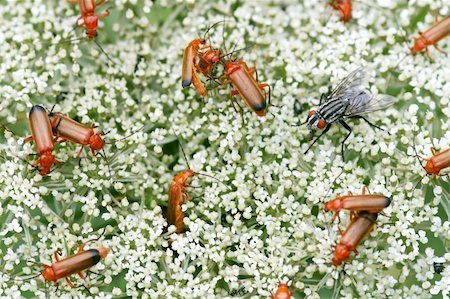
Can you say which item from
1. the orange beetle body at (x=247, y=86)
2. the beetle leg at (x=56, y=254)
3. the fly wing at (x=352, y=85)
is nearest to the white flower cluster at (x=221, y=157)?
the beetle leg at (x=56, y=254)

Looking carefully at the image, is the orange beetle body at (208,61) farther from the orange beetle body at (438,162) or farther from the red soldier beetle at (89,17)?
the orange beetle body at (438,162)

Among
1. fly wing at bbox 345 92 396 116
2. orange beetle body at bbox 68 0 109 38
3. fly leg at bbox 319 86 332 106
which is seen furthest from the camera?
orange beetle body at bbox 68 0 109 38

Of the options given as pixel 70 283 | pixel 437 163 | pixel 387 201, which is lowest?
pixel 387 201

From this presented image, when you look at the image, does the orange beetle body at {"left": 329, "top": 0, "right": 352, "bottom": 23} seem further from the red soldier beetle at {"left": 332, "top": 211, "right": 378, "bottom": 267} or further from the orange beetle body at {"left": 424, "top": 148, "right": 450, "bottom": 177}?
the red soldier beetle at {"left": 332, "top": 211, "right": 378, "bottom": 267}

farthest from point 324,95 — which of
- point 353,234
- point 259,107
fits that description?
point 353,234

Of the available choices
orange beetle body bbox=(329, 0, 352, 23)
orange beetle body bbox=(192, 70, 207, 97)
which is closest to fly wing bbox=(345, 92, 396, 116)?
orange beetle body bbox=(329, 0, 352, 23)

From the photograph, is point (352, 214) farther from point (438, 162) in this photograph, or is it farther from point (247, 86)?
point (247, 86)
